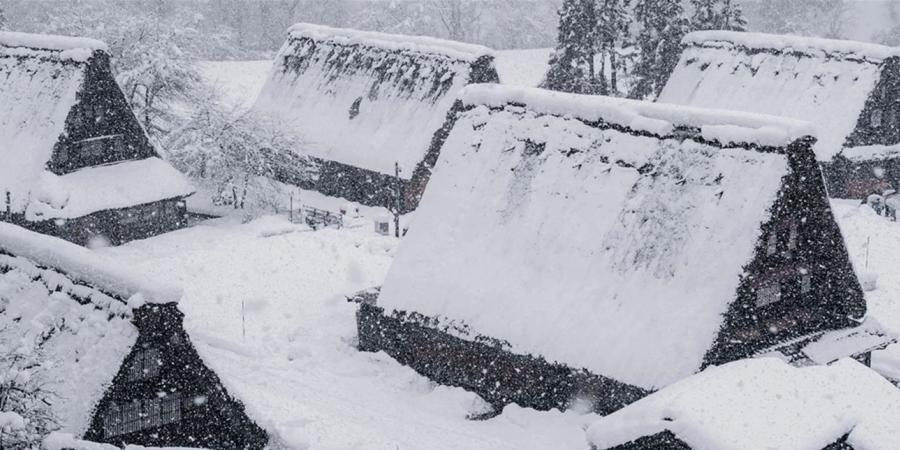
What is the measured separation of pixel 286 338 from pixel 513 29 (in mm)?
59185

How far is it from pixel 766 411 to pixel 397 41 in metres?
28.8

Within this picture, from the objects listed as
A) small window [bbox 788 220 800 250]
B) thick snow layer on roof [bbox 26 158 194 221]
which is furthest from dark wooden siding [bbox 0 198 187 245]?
small window [bbox 788 220 800 250]

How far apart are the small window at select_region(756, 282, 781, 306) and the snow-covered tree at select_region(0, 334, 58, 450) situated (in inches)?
521

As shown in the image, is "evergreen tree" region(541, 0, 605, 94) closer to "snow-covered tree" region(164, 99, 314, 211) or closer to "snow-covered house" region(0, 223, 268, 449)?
"snow-covered tree" region(164, 99, 314, 211)

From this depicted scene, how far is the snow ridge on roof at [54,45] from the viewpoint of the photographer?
3112 cm

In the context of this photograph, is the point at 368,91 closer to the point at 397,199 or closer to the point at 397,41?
the point at 397,41

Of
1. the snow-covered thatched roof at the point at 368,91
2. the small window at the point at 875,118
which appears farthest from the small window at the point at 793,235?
the small window at the point at 875,118

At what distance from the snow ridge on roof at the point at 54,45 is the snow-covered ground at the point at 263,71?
2021cm

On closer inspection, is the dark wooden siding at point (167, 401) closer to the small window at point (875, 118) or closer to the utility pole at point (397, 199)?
the utility pole at point (397, 199)

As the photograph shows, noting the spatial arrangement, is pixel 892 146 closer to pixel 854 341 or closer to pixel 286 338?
pixel 854 341

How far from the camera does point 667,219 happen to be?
19.5 m

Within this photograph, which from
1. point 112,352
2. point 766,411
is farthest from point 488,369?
A: point 112,352

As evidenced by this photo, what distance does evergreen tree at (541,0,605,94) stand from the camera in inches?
1727

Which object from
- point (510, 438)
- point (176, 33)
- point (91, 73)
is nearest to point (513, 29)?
point (176, 33)
